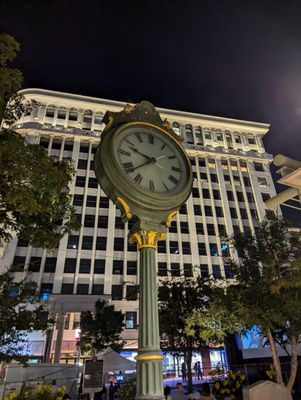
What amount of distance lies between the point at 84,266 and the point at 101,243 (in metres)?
3.65

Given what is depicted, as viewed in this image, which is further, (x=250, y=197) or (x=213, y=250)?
(x=250, y=197)

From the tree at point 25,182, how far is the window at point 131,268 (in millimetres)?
30715

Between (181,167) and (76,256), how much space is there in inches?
1281

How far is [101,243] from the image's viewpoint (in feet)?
120

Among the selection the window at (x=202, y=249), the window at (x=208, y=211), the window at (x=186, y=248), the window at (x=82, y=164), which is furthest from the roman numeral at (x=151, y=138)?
the window at (x=82, y=164)

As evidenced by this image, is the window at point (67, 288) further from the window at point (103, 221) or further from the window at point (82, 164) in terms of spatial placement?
the window at point (82, 164)

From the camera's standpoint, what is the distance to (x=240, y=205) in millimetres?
44688

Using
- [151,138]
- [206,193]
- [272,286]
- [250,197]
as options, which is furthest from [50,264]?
[151,138]

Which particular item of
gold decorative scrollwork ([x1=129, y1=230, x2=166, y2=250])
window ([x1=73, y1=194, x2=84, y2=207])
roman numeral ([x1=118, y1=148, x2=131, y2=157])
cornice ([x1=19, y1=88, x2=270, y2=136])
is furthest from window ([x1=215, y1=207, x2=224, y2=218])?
gold decorative scrollwork ([x1=129, y1=230, x2=166, y2=250])

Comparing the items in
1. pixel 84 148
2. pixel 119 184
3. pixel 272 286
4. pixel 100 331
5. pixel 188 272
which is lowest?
pixel 272 286

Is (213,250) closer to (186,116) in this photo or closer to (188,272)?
(188,272)

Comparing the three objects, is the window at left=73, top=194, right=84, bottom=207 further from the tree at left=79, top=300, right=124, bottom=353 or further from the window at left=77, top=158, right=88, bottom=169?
the tree at left=79, top=300, right=124, bottom=353

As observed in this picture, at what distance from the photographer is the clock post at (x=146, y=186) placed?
3.29m

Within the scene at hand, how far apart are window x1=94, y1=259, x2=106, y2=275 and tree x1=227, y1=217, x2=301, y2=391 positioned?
1025 inches
